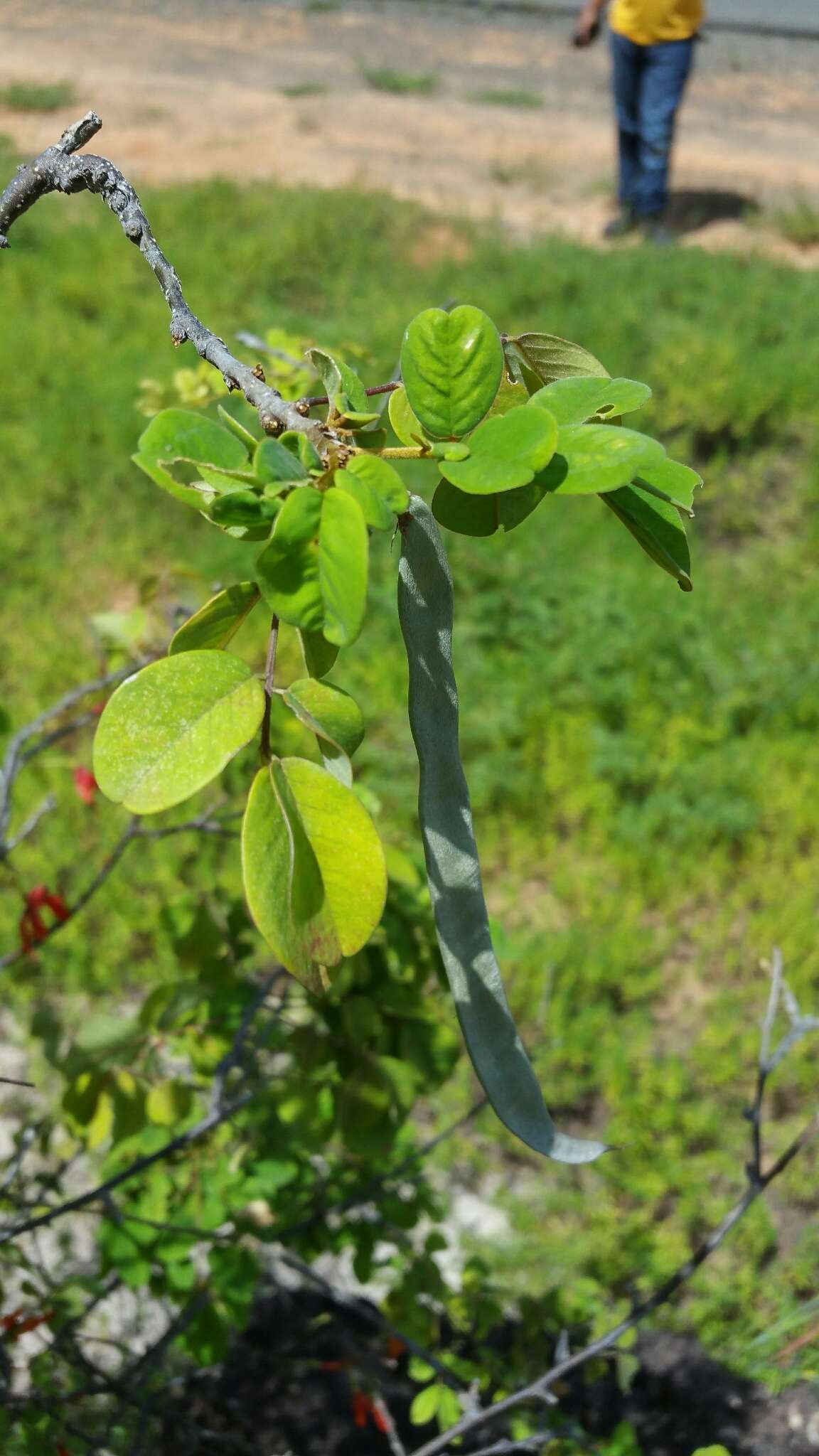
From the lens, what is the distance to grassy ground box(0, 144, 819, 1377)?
2.37 m

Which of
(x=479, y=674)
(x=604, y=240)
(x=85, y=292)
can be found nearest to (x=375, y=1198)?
(x=479, y=674)

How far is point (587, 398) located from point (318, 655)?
0.18m

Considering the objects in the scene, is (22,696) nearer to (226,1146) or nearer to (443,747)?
(226,1146)

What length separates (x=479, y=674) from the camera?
3518 mm

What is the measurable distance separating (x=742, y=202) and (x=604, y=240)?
A: 113 centimetres

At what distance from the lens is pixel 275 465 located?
527 mm

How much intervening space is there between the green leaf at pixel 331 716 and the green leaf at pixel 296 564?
0.08 m

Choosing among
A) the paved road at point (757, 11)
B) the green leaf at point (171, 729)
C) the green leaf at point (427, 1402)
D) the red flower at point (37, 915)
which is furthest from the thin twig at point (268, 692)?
the paved road at point (757, 11)

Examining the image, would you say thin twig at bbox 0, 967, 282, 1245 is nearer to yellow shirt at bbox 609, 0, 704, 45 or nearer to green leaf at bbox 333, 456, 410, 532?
green leaf at bbox 333, 456, 410, 532

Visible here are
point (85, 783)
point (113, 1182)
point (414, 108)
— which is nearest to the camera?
point (113, 1182)

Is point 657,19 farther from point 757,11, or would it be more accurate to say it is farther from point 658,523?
point 658,523

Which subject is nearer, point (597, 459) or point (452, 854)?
point (597, 459)

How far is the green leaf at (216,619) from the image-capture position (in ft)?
2.06

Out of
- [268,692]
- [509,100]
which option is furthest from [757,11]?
[268,692]
